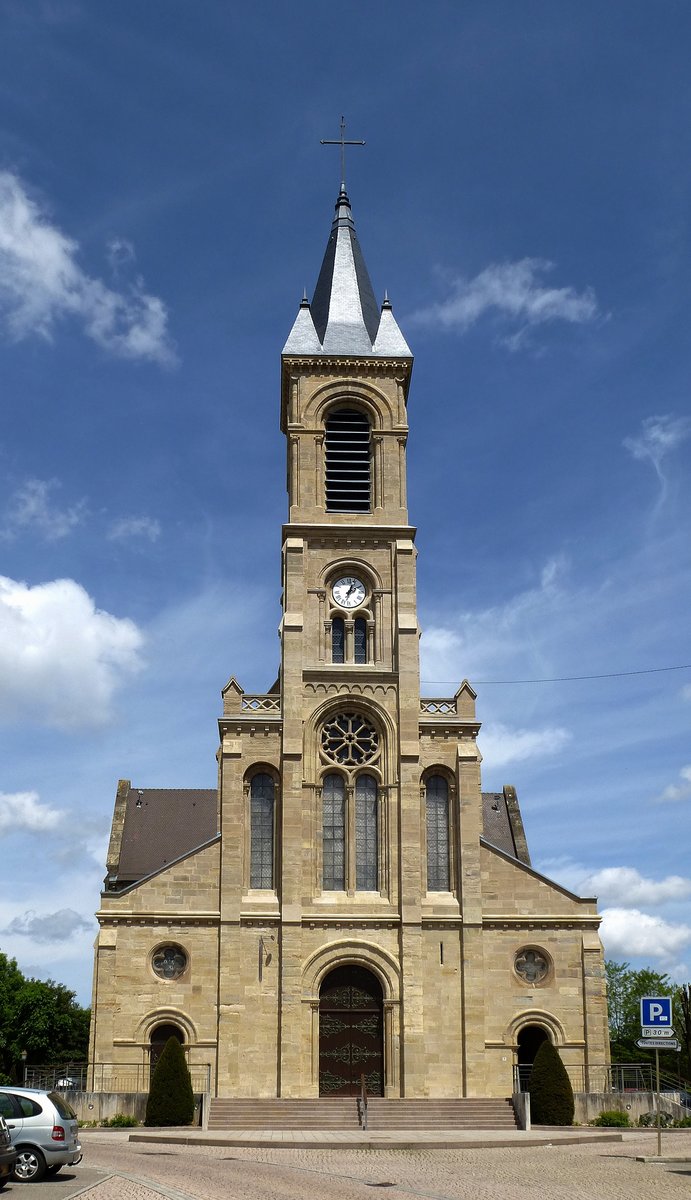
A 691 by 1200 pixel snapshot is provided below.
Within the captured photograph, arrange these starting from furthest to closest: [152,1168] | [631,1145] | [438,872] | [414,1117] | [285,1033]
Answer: [438,872] → [285,1033] → [414,1117] → [631,1145] → [152,1168]

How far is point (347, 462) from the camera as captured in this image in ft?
154

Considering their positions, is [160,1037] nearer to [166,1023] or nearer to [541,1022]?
[166,1023]

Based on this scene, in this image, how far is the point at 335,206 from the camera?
53719mm

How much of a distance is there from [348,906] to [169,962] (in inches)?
239

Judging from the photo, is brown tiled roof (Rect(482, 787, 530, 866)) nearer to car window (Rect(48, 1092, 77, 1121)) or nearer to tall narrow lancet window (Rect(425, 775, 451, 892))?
tall narrow lancet window (Rect(425, 775, 451, 892))

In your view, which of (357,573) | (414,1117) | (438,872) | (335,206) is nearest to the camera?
(414,1117)

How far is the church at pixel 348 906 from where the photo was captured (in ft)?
128

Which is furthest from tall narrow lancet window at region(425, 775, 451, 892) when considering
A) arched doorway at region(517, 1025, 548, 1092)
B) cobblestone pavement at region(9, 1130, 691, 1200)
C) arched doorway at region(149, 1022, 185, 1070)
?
cobblestone pavement at region(9, 1130, 691, 1200)

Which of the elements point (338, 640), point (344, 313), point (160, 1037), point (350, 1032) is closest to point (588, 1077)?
point (350, 1032)

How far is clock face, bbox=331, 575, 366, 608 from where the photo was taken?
44.7 meters

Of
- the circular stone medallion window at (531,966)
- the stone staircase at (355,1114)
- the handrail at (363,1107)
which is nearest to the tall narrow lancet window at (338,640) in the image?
the circular stone medallion window at (531,966)

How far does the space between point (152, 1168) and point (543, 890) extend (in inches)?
815

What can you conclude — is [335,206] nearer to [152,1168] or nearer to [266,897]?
[266,897]

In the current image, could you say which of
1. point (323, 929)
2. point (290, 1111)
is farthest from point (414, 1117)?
point (323, 929)
